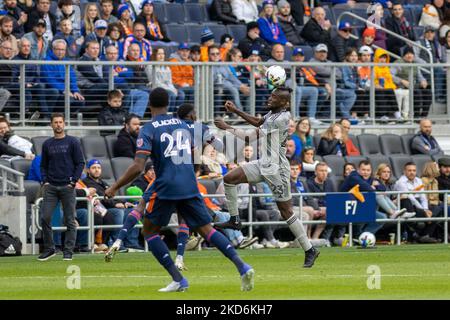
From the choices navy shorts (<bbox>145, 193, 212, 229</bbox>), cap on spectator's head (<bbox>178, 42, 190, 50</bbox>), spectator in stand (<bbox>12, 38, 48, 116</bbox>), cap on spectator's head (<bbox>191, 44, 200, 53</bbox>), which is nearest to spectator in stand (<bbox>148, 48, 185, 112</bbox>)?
cap on spectator's head (<bbox>178, 42, 190, 50</bbox>)

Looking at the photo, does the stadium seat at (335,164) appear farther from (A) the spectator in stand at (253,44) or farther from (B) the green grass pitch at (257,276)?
(B) the green grass pitch at (257,276)

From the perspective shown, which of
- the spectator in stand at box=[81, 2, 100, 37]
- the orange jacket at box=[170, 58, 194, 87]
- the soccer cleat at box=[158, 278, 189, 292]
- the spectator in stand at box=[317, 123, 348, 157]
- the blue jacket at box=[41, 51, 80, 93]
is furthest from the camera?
the spectator in stand at box=[317, 123, 348, 157]

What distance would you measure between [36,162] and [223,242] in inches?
376

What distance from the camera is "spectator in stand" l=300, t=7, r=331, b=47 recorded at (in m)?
30.1

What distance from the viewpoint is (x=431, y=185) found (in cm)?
Result: 2644

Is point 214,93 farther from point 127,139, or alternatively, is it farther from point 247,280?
point 247,280

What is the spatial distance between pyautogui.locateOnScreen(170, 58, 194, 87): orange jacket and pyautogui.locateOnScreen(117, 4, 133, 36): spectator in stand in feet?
4.42

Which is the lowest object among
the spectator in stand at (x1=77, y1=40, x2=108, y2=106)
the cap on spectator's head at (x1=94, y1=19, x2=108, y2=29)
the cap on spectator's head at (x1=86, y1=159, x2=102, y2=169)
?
the cap on spectator's head at (x1=86, y1=159, x2=102, y2=169)

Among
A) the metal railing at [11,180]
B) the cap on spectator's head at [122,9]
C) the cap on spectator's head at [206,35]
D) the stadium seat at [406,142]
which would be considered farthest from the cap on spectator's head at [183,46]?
the metal railing at [11,180]

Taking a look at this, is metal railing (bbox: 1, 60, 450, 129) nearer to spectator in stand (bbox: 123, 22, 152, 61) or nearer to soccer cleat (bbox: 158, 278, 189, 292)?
spectator in stand (bbox: 123, 22, 152, 61)

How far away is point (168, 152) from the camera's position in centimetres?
1448

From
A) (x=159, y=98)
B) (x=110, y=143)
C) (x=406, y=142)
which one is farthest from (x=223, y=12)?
(x=159, y=98)

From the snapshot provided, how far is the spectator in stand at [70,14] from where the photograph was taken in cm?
2612
